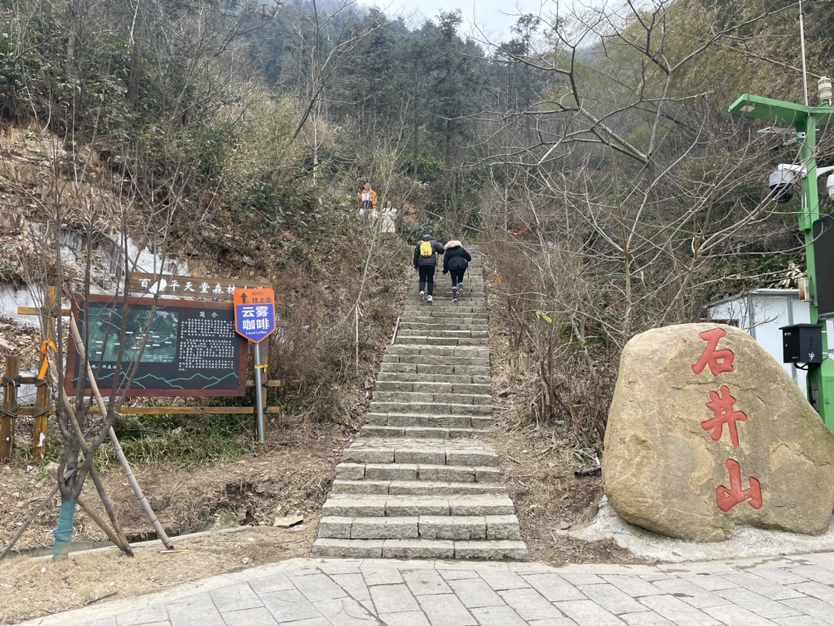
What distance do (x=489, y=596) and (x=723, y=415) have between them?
2680mm

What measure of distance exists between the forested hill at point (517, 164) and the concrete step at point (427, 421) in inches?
38.1

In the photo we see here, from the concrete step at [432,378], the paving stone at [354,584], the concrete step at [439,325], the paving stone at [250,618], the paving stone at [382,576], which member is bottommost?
the paving stone at [382,576]

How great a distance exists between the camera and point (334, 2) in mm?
15555

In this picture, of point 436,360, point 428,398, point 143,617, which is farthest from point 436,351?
point 143,617

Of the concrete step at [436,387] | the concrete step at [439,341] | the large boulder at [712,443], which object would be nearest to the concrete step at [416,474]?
the large boulder at [712,443]

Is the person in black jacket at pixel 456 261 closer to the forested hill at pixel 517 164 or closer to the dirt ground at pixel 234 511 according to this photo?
the forested hill at pixel 517 164

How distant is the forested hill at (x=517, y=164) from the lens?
7789mm

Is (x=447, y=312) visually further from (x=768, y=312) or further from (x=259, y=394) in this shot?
(x=768, y=312)

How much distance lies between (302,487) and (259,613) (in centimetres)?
265

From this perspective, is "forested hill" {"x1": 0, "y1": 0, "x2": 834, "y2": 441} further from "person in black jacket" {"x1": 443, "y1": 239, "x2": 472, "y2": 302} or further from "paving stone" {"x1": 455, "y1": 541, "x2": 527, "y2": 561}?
"paving stone" {"x1": 455, "y1": 541, "x2": 527, "y2": 561}

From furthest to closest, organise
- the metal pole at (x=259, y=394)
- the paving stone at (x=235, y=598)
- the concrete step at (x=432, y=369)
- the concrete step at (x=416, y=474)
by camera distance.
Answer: the concrete step at (x=432, y=369) < the metal pole at (x=259, y=394) < the concrete step at (x=416, y=474) < the paving stone at (x=235, y=598)

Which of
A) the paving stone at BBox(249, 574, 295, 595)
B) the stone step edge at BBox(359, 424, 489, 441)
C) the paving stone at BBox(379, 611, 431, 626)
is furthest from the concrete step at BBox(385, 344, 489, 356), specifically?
the paving stone at BBox(379, 611, 431, 626)

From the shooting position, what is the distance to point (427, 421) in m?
7.72

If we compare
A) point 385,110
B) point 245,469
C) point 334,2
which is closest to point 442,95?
point 385,110
